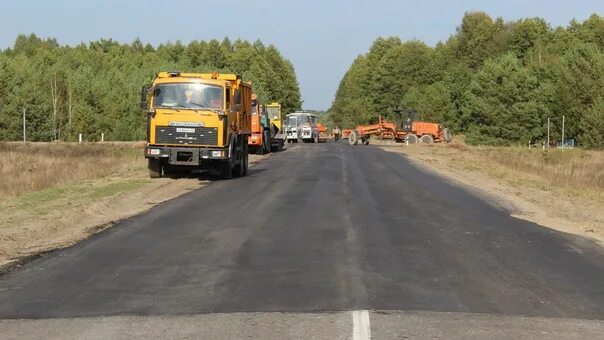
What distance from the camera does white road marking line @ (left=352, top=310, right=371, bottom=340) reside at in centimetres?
650

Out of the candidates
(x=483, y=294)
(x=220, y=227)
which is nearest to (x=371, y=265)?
(x=483, y=294)

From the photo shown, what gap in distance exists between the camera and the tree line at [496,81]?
81.6 m

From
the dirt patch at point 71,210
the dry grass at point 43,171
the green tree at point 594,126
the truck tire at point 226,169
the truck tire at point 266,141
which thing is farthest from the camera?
the green tree at point 594,126

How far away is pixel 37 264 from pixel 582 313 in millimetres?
6917

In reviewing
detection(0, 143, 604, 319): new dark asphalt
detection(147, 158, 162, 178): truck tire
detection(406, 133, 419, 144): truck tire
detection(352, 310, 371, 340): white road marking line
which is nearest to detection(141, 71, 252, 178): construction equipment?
detection(147, 158, 162, 178): truck tire

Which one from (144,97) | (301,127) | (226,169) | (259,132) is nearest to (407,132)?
(301,127)

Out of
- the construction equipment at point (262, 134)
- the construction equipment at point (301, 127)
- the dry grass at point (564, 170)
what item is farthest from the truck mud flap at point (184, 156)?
the construction equipment at point (301, 127)

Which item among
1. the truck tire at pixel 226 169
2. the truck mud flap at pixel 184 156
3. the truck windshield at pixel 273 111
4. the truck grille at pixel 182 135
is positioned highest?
the truck windshield at pixel 273 111

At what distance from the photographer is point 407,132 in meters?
68.7

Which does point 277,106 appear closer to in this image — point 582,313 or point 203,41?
point 582,313

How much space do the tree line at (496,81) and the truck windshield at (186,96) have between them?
187ft

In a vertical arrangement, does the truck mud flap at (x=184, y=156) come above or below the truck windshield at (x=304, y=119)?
below

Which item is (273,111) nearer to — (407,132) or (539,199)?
(407,132)

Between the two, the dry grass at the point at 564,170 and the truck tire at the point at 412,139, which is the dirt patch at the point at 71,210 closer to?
the dry grass at the point at 564,170
